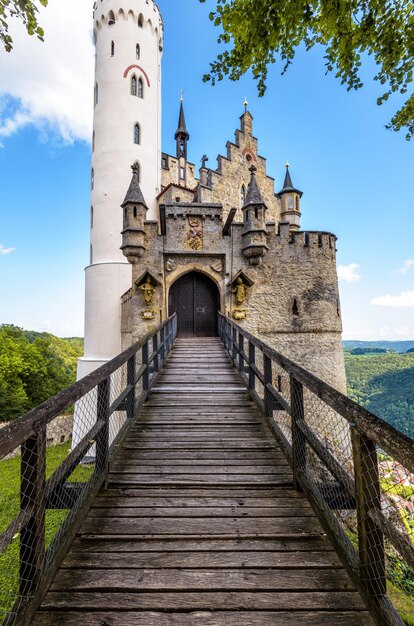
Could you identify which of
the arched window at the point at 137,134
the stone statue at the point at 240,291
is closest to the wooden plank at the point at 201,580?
the stone statue at the point at 240,291

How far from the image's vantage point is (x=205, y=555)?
2.15 m

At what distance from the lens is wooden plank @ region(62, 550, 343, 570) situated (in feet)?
6.69

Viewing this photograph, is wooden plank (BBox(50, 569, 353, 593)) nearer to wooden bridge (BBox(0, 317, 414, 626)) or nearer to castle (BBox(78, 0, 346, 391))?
wooden bridge (BBox(0, 317, 414, 626))

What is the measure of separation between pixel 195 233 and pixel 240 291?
2.66m

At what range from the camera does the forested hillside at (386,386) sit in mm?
25703

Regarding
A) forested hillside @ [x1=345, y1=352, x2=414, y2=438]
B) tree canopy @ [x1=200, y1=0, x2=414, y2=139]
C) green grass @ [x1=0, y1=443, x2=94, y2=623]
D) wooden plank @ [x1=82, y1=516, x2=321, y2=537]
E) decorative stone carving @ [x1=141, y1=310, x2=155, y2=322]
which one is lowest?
green grass @ [x1=0, y1=443, x2=94, y2=623]

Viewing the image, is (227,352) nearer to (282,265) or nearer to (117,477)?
(282,265)

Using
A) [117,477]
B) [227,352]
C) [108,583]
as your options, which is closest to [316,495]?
[108,583]

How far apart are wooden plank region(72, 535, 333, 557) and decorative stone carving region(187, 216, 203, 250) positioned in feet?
33.6

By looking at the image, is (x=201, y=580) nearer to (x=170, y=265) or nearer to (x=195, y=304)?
(x=170, y=265)

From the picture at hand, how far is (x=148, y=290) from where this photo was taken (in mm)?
11141

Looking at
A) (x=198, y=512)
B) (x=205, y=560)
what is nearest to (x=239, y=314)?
(x=198, y=512)

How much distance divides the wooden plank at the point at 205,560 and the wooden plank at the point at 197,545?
30 mm

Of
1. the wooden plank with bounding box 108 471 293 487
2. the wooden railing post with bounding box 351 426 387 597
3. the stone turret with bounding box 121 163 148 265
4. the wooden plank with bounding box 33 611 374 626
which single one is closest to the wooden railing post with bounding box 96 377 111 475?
the wooden plank with bounding box 108 471 293 487
